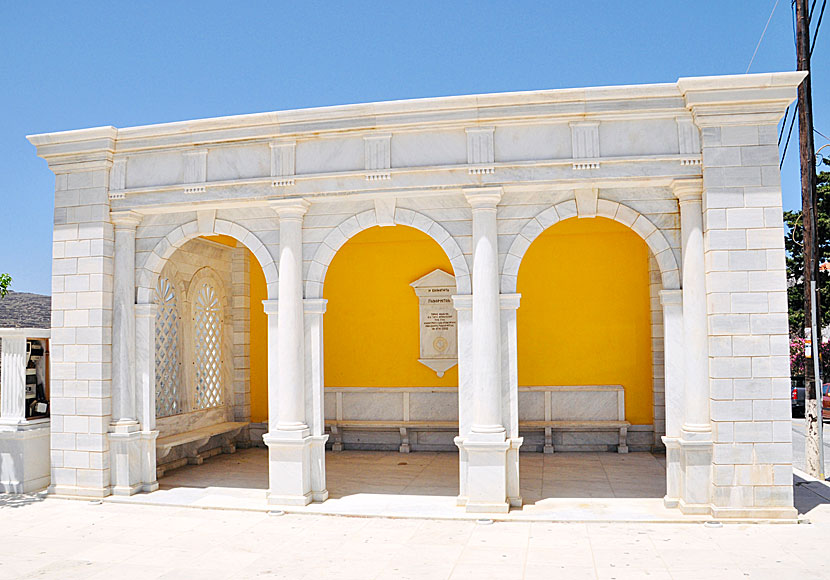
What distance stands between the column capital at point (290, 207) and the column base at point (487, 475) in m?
3.27

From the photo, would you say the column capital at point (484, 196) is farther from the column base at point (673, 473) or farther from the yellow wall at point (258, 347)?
the yellow wall at point (258, 347)

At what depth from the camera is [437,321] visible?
11438 millimetres

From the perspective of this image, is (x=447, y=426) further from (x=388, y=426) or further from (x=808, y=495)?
(x=808, y=495)

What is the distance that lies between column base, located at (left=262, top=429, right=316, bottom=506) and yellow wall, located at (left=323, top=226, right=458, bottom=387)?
3.98 meters

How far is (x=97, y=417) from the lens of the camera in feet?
27.2

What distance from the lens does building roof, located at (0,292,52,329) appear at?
660 inches

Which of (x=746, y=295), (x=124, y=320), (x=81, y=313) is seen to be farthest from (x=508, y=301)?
(x=81, y=313)

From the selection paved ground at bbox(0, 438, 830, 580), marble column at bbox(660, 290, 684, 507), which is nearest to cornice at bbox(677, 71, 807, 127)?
marble column at bbox(660, 290, 684, 507)

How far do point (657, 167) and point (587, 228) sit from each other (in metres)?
4.00

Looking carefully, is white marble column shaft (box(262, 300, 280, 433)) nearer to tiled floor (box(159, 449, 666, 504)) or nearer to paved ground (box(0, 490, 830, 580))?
paved ground (box(0, 490, 830, 580))

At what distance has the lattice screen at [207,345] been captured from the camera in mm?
10898

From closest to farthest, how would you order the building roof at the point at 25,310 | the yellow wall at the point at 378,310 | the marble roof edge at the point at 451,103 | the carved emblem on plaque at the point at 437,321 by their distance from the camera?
the marble roof edge at the point at 451,103, the carved emblem on plaque at the point at 437,321, the yellow wall at the point at 378,310, the building roof at the point at 25,310

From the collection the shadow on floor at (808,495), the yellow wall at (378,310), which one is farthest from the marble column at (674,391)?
the yellow wall at (378,310)

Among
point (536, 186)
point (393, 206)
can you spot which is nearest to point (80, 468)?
point (393, 206)
